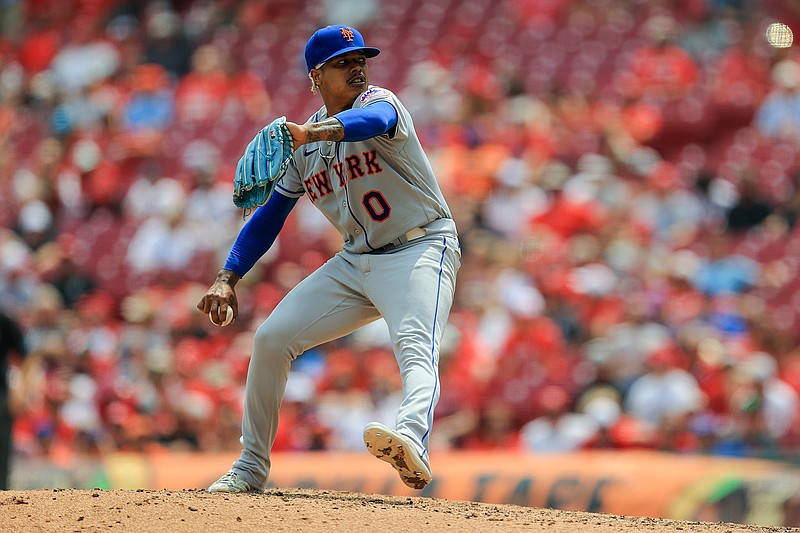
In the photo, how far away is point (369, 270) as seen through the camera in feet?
14.1

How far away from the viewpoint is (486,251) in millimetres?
8750

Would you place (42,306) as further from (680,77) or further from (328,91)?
(328,91)

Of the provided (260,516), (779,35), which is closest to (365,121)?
(260,516)

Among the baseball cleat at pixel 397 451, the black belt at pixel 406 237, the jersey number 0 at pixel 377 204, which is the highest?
the jersey number 0 at pixel 377 204

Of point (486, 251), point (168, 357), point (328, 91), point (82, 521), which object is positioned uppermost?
point (486, 251)

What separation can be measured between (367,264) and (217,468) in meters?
3.43

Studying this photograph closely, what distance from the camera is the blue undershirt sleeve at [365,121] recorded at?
3.89 meters

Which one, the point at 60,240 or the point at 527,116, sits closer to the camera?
the point at 527,116

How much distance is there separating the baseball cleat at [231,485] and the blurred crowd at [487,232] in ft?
10.1

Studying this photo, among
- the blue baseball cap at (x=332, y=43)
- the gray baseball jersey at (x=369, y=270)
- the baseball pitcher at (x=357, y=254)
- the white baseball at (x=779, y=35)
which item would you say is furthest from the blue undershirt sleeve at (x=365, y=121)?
the white baseball at (x=779, y=35)

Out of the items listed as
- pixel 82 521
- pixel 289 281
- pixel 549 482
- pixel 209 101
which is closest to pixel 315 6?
pixel 209 101

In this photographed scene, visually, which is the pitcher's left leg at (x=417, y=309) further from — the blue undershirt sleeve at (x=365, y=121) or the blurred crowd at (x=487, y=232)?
the blurred crowd at (x=487, y=232)

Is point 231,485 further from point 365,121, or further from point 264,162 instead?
point 365,121

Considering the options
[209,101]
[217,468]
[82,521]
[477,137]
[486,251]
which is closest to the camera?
[82,521]
